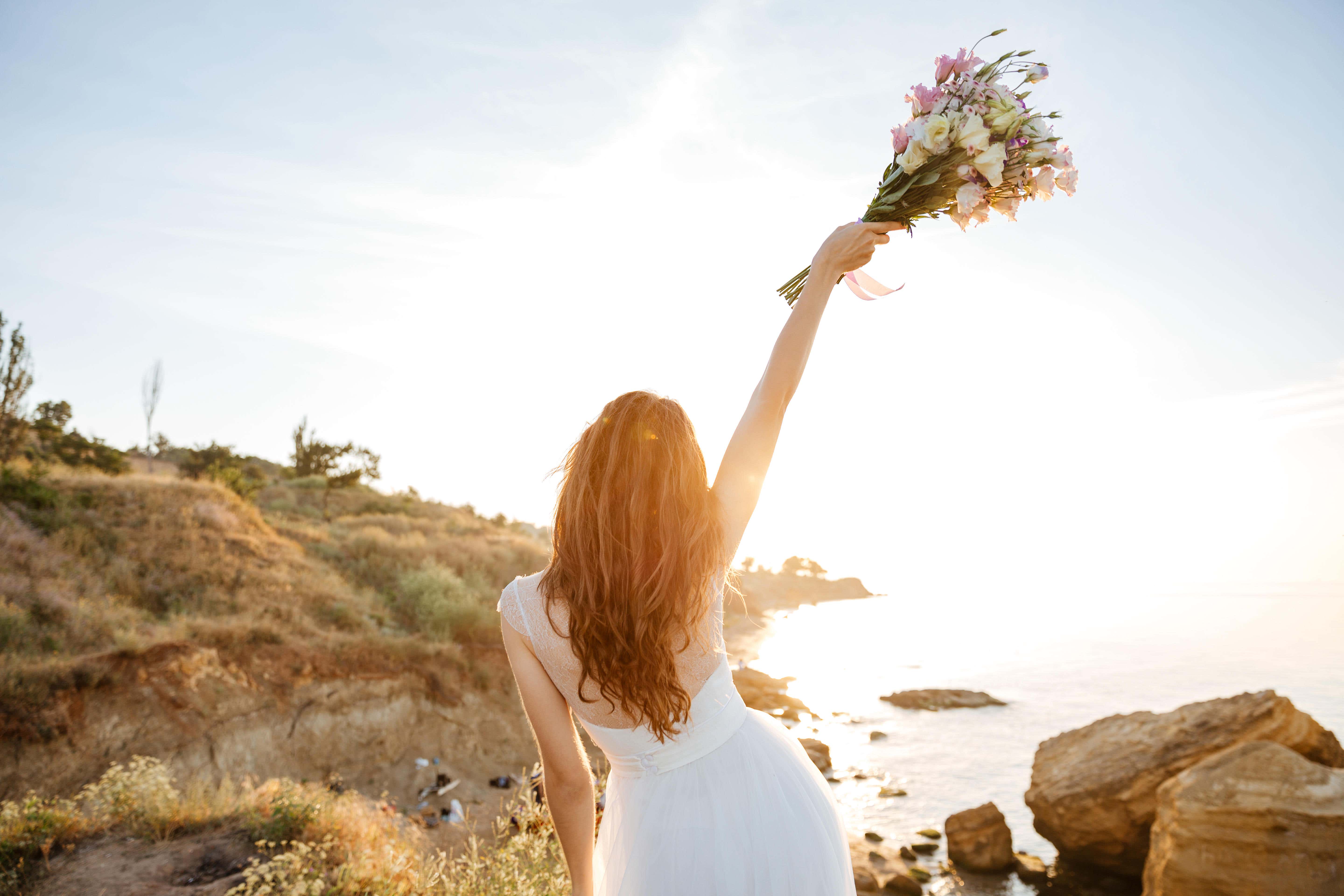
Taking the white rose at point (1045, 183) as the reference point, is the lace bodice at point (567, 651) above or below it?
below

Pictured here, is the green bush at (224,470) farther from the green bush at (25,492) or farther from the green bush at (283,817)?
the green bush at (283,817)

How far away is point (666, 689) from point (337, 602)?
15456mm

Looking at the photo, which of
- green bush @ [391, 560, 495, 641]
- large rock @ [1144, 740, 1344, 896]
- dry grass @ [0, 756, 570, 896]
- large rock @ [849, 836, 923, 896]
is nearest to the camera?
dry grass @ [0, 756, 570, 896]

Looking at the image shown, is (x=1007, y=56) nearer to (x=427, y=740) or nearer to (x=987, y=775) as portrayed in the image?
(x=427, y=740)

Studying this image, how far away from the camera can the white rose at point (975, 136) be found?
6.56 ft

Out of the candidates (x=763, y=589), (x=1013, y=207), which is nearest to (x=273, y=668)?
(x=1013, y=207)

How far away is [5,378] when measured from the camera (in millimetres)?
23062

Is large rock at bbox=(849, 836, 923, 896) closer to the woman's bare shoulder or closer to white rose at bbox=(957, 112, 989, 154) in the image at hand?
the woman's bare shoulder

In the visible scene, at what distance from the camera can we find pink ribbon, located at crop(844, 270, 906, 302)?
7.03 feet

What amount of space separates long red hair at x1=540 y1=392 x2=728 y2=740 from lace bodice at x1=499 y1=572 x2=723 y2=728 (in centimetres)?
3

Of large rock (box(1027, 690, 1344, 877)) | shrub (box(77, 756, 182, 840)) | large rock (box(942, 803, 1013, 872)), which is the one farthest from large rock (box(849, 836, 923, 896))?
shrub (box(77, 756, 182, 840))

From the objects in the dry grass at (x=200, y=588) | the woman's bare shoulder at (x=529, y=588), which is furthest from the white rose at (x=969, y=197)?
the dry grass at (x=200, y=588)

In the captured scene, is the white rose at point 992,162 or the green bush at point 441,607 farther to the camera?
the green bush at point 441,607

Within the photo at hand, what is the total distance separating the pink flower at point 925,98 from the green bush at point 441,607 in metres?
15.1
